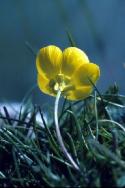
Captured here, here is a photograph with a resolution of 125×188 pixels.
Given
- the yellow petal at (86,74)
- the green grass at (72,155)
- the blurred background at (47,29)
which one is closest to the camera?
the green grass at (72,155)

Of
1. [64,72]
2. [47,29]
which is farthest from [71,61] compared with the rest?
[47,29]

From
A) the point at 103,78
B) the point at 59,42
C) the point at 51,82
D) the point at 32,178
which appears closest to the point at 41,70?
the point at 51,82

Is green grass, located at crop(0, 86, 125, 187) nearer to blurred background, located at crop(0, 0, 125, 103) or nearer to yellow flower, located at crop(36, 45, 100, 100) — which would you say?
yellow flower, located at crop(36, 45, 100, 100)

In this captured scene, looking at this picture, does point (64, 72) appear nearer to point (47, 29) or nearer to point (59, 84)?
point (59, 84)

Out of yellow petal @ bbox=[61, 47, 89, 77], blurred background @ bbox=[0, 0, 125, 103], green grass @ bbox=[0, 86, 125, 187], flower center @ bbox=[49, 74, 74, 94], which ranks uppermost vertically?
blurred background @ bbox=[0, 0, 125, 103]

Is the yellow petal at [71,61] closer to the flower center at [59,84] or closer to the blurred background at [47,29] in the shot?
the flower center at [59,84]

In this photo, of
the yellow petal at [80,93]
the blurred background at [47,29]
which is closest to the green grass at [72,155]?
the yellow petal at [80,93]

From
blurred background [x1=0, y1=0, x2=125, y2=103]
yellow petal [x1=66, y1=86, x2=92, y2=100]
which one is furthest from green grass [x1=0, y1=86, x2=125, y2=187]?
blurred background [x1=0, y1=0, x2=125, y2=103]
